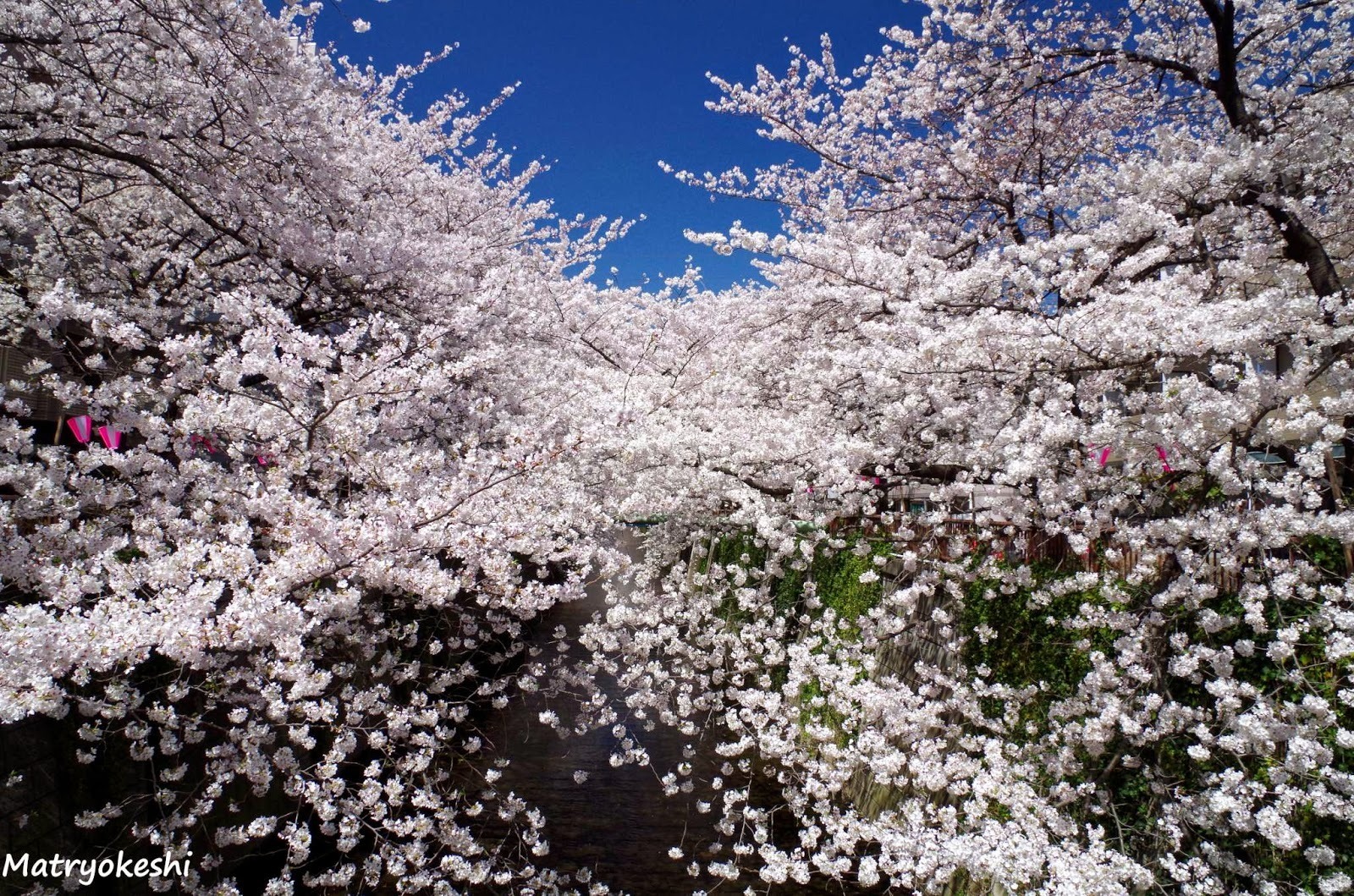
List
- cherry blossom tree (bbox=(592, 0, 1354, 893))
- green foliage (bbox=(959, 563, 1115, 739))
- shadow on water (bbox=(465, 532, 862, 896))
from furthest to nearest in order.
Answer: shadow on water (bbox=(465, 532, 862, 896))
green foliage (bbox=(959, 563, 1115, 739))
cherry blossom tree (bbox=(592, 0, 1354, 893))

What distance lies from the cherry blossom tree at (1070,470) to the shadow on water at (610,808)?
16.8 inches

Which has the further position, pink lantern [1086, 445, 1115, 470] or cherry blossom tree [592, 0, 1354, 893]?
pink lantern [1086, 445, 1115, 470]

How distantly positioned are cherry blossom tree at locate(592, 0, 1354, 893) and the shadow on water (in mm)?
425

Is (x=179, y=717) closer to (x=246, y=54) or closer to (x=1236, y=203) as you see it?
(x=246, y=54)

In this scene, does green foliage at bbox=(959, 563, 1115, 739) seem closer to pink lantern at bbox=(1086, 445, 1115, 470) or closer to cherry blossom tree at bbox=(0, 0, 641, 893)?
pink lantern at bbox=(1086, 445, 1115, 470)

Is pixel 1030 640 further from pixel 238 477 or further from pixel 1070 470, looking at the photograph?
pixel 238 477

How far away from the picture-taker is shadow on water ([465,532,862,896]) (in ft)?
22.6

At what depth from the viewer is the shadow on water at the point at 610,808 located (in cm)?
689

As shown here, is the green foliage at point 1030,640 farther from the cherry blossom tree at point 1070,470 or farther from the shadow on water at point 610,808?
the shadow on water at point 610,808

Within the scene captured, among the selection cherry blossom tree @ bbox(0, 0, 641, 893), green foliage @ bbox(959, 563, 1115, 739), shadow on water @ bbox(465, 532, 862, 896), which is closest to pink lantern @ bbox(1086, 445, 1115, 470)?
green foliage @ bbox(959, 563, 1115, 739)

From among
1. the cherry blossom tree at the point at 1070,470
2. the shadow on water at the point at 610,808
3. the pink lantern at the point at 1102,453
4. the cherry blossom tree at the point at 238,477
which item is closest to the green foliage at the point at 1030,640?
the cherry blossom tree at the point at 1070,470

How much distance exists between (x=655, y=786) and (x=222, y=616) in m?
6.70

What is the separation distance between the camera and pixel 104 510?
4848 millimetres

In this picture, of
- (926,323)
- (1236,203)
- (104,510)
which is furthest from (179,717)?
(1236,203)
